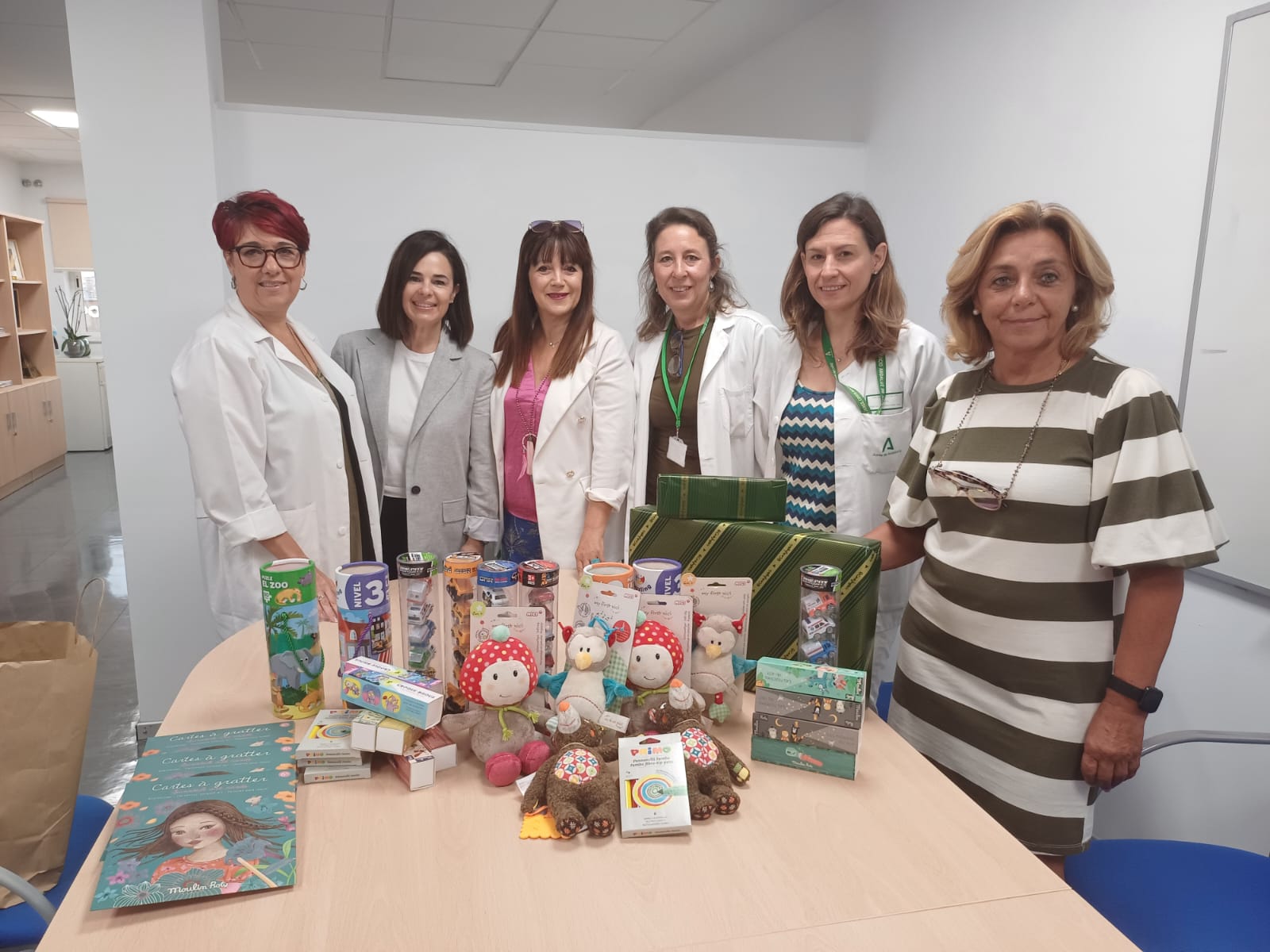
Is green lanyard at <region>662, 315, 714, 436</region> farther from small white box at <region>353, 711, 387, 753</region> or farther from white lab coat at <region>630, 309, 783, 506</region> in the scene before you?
small white box at <region>353, 711, 387, 753</region>

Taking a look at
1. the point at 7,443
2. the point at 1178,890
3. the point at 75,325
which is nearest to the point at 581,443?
the point at 1178,890

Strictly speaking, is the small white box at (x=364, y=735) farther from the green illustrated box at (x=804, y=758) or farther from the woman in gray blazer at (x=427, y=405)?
the woman in gray blazer at (x=427, y=405)

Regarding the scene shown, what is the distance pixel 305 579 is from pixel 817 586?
832 millimetres

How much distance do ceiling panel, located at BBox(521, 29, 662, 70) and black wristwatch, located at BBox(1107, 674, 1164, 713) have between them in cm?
425

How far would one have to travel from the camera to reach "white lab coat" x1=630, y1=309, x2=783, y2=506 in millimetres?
2631

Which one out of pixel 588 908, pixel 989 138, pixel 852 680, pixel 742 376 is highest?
pixel 989 138

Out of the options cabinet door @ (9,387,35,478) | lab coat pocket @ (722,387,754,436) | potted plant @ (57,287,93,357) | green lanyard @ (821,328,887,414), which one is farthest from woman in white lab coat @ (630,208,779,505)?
potted plant @ (57,287,93,357)

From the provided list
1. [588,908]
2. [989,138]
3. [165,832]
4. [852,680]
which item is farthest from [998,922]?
[989,138]

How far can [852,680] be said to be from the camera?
49.7 inches

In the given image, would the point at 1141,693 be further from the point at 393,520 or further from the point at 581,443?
the point at 393,520

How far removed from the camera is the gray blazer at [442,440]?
8.39 ft

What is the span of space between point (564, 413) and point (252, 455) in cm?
87

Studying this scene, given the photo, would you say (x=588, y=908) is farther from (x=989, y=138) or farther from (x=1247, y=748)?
(x=989, y=138)

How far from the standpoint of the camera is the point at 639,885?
103 centimetres
